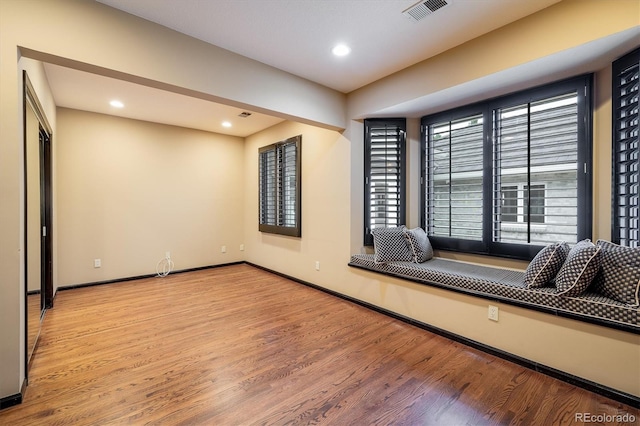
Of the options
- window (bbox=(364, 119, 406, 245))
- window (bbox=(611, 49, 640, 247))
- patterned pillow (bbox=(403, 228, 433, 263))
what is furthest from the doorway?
window (bbox=(611, 49, 640, 247))

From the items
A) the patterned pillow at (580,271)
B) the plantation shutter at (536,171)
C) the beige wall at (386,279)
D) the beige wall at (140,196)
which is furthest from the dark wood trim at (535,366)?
the beige wall at (140,196)

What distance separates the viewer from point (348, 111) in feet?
12.3

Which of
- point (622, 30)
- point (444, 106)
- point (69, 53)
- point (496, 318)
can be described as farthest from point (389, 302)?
point (69, 53)

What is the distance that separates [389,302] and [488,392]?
140cm

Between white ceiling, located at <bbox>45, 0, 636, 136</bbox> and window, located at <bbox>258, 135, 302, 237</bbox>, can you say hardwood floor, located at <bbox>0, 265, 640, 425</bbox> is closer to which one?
window, located at <bbox>258, 135, 302, 237</bbox>

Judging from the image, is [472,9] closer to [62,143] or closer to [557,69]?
[557,69]

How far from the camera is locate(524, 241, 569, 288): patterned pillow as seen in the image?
2.25 metres

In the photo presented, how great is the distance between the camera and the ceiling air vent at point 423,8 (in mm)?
2051

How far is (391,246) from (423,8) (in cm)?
229

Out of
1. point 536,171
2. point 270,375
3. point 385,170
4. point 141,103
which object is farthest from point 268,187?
point 536,171

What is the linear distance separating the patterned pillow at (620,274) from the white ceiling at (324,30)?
61.3 inches

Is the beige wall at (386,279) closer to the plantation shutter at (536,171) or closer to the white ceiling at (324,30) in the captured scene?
the plantation shutter at (536,171)

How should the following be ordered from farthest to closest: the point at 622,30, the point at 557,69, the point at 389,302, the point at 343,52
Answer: the point at 389,302 → the point at 343,52 → the point at 557,69 → the point at 622,30

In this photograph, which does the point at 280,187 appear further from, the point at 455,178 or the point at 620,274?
the point at 620,274
